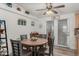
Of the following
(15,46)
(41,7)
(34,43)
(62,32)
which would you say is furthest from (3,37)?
(62,32)

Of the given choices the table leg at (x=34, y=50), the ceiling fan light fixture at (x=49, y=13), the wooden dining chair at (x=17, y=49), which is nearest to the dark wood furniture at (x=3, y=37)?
the wooden dining chair at (x=17, y=49)

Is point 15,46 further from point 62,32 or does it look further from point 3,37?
point 62,32

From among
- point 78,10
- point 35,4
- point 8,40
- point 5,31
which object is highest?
point 35,4

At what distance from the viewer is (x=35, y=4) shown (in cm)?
162

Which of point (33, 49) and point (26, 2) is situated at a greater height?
point (26, 2)

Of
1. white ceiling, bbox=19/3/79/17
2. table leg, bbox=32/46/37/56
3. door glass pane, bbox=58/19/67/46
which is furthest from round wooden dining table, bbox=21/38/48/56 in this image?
white ceiling, bbox=19/3/79/17

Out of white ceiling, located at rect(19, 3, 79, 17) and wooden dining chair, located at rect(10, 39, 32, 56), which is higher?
white ceiling, located at rect(19, 3, 79, 17)

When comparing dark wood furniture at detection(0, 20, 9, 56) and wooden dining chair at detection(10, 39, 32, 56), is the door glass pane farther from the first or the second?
dark wood furniture at detection(0, 20, 9, 56)

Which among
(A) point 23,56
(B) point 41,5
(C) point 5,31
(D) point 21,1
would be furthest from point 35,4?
(A) point 23,56

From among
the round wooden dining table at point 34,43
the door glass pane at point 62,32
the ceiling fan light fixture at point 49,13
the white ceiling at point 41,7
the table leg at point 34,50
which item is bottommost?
the table leg at point 34,50

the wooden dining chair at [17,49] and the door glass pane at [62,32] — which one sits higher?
the door glass pane at [62,32]

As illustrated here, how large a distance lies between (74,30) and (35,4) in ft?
2.29

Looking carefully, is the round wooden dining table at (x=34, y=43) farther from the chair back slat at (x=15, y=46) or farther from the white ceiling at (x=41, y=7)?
the white ceiling at (x=41, y=7)

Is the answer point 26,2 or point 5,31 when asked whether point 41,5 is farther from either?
point 5,31
